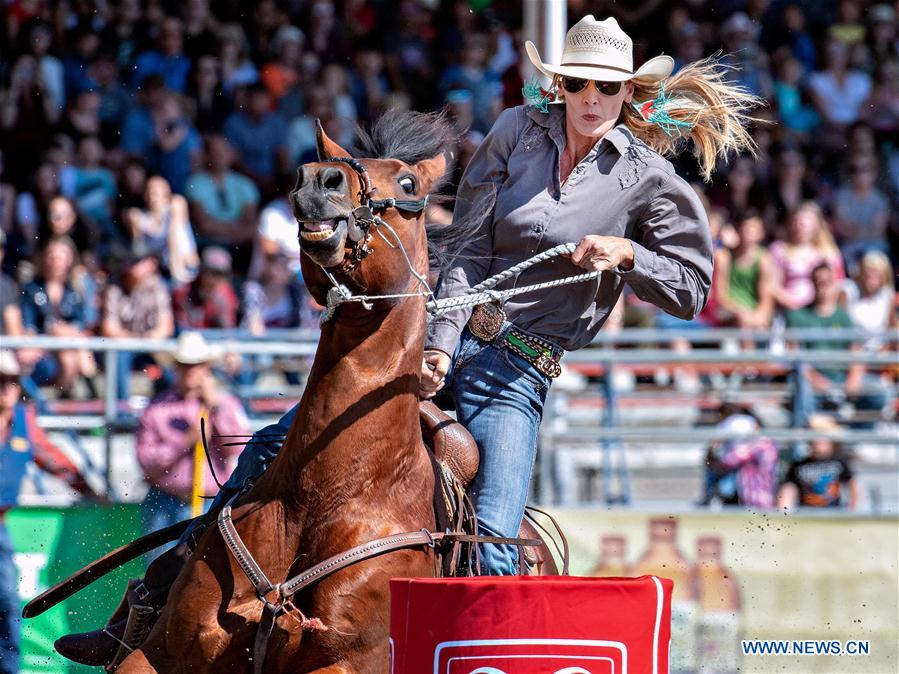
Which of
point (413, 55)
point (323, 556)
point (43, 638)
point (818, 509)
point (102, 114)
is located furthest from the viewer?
point (413, 55)

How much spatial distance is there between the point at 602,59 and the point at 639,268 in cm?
68

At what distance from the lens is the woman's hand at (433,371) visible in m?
4.30

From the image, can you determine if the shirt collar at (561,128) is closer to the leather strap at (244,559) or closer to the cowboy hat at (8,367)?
the leather strap at (244,559)

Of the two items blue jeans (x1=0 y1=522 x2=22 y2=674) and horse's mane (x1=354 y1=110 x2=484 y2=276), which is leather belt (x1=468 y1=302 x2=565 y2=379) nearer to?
horse's mane (x1=354 y1=110 x2=484 y2=276)

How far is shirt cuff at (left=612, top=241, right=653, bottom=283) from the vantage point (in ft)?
14.0

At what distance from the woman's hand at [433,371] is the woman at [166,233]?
6550 mm

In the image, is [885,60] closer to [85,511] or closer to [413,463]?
[85,511]

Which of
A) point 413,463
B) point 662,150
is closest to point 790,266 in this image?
point 662,150

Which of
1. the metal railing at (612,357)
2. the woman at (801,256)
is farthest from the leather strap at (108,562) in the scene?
the woman at (801,256)

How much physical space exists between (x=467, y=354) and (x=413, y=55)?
873 cm

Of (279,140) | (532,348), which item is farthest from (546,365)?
(279,140)

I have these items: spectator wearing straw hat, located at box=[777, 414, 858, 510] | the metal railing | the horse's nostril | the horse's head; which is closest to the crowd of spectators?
spectator wearing straw hat, located at box=[777, 414, 858, 510]

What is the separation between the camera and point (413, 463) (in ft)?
13.2

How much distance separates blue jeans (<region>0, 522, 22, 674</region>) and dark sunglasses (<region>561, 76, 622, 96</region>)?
11.2ft
